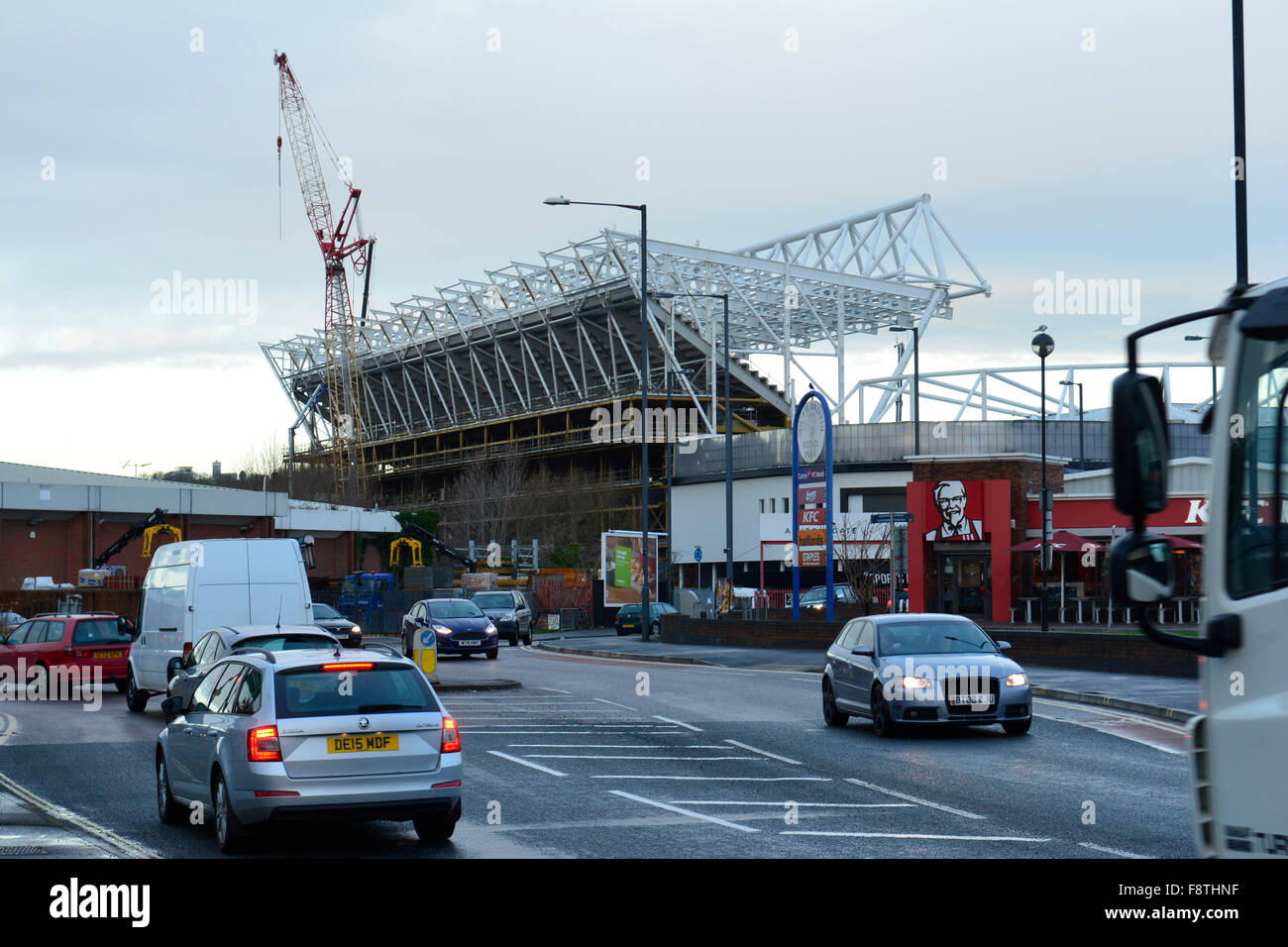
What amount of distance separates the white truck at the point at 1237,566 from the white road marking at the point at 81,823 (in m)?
7.36

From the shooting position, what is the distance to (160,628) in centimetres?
2336

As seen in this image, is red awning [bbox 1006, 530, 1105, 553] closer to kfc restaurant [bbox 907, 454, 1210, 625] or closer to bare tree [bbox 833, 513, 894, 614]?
kfc restaurant [bbox 907, 454, 1210, 625]

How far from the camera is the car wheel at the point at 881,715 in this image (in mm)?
18067

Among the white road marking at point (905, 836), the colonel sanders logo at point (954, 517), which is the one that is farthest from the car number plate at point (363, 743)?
the colonel sanders logo at point (954, 517)

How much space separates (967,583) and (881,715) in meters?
32.9

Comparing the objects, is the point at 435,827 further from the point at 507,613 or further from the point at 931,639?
the point at 507,613

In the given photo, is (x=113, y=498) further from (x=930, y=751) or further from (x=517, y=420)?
(x=930, y=751)

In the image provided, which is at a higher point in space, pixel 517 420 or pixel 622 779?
pixel 517 420

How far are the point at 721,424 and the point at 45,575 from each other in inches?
1620

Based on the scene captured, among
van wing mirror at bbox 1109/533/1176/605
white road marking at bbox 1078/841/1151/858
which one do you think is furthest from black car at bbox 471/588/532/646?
van wing mirror at bbox 1109/533/1176/605

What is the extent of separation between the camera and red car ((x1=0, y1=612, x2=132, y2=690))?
27609mm

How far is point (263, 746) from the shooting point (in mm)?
10391

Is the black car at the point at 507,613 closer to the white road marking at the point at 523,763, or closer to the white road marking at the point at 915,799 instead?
the white road marking at the point at 523,763
